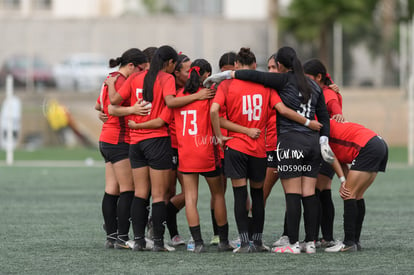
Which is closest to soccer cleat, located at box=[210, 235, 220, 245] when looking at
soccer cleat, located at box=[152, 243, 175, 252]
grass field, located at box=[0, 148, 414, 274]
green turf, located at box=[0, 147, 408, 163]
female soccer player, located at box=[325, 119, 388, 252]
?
grass field, located at box=[0, 148, 414, 274]

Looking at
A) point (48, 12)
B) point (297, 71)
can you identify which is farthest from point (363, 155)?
point (48, 12)

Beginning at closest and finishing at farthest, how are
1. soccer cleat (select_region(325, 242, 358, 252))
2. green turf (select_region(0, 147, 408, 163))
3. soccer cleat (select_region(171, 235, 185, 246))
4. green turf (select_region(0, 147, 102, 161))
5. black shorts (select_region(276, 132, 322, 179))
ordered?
black shorts (select_region(276, 132, 322, 179))
soccer cleat (select_region(325, 242, 358, 252))
soccer cleat (select_region(171, 235, 185, 246))
green turf (select_region(0, 147, 408, 163))
green turf (select_region(0, 147, 102, 161))

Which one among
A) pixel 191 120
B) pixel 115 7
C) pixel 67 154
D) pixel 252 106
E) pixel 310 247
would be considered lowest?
pixel 67 154

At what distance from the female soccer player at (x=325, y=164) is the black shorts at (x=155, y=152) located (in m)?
1.59

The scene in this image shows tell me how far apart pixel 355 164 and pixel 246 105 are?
126 cm

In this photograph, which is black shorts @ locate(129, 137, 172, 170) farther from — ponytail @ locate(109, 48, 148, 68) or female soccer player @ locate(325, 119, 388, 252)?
female soccer player @ locate(325, 119, 388, 252)

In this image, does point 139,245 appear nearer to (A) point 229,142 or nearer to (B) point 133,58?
(A) point 229,142

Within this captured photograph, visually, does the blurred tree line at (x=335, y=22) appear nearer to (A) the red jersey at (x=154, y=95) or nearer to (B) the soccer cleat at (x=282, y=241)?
(B) the soccer cleat at (x=282, y=241)

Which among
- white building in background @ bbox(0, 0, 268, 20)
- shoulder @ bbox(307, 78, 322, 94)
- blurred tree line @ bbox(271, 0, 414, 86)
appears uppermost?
white building in background @ bbox(0, 0, 268, 20)

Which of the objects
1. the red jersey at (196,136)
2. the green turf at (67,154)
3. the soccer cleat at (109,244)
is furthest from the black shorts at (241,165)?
Answer: the green turf at (67,154)

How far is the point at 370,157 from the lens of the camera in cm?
898

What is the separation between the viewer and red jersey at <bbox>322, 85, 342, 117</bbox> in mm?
9297

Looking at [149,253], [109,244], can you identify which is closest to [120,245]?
[109,244]

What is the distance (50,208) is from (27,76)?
20.2 meters
